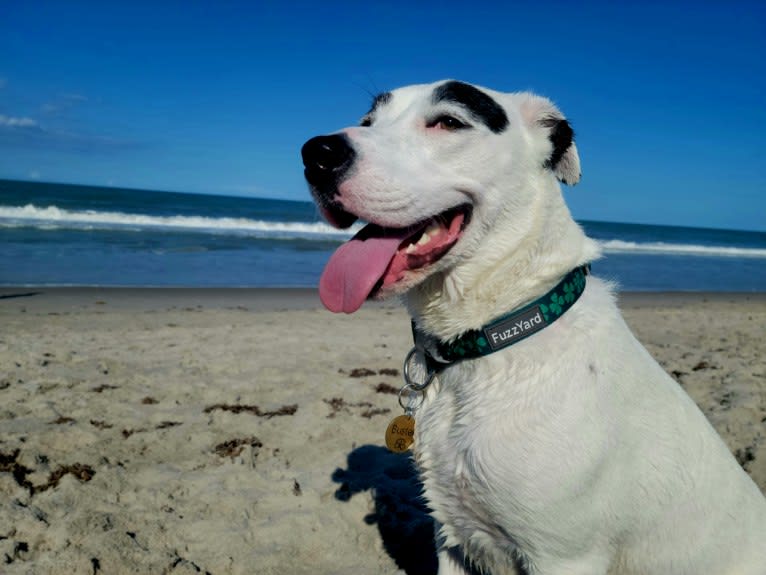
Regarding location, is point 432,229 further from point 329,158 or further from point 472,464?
point 472,464

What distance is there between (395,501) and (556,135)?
8.04ft

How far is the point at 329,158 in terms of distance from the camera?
224 cm

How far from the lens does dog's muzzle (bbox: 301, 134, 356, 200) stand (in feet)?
7.30

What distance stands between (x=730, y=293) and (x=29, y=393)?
59.6 feet

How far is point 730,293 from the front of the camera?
58.1 ft

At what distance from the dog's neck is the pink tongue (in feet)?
0.78

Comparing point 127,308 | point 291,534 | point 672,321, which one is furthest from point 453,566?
point 672,321

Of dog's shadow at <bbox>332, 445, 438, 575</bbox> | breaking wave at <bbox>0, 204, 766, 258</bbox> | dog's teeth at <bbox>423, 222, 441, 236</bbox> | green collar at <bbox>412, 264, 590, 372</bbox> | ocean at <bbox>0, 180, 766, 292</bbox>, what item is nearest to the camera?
green collar at <bbox>412, 264, 590, 372</bbox>

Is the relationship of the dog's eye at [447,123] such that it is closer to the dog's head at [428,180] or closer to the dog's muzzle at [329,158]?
the dog's head at [428,180]

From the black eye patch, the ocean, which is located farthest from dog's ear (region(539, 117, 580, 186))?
the ocean

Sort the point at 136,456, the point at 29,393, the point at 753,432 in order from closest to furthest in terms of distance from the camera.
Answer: the point at 136,456
the point at 753,432
the point at 29,393

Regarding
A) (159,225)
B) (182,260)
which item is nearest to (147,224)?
(159,225)

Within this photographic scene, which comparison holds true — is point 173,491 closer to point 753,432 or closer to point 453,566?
point 453,566

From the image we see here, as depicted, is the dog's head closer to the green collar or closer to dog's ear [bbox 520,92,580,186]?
dog's ear [bbox 520,92,580,186]
